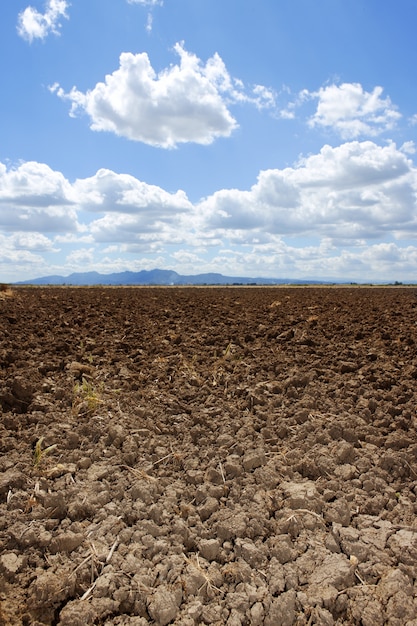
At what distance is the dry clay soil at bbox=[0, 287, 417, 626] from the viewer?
12.8 ft

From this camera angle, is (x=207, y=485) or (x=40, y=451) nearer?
(x=207, y=485)

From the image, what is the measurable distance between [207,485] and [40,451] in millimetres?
1855

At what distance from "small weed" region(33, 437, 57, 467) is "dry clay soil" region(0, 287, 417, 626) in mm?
14

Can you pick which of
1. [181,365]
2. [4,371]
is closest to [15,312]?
[4,371]

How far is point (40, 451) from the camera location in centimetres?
532

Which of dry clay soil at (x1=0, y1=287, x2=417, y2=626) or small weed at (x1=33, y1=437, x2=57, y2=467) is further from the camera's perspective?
small weed at (x1=33, y1=437, x2=57, y2=467)

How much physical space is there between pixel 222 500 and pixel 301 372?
2.96 m

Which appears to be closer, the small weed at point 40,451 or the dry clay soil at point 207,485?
the dry clay soil at point 207,485

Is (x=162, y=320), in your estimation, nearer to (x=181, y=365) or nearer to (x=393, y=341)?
(x=181, y=365)

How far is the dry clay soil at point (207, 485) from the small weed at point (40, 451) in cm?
1

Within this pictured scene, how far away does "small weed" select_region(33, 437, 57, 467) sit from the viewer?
17.1 feet

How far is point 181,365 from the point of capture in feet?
25.4

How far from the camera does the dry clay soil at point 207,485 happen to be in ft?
12.8

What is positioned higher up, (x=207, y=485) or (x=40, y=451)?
(x=40, y=451)
